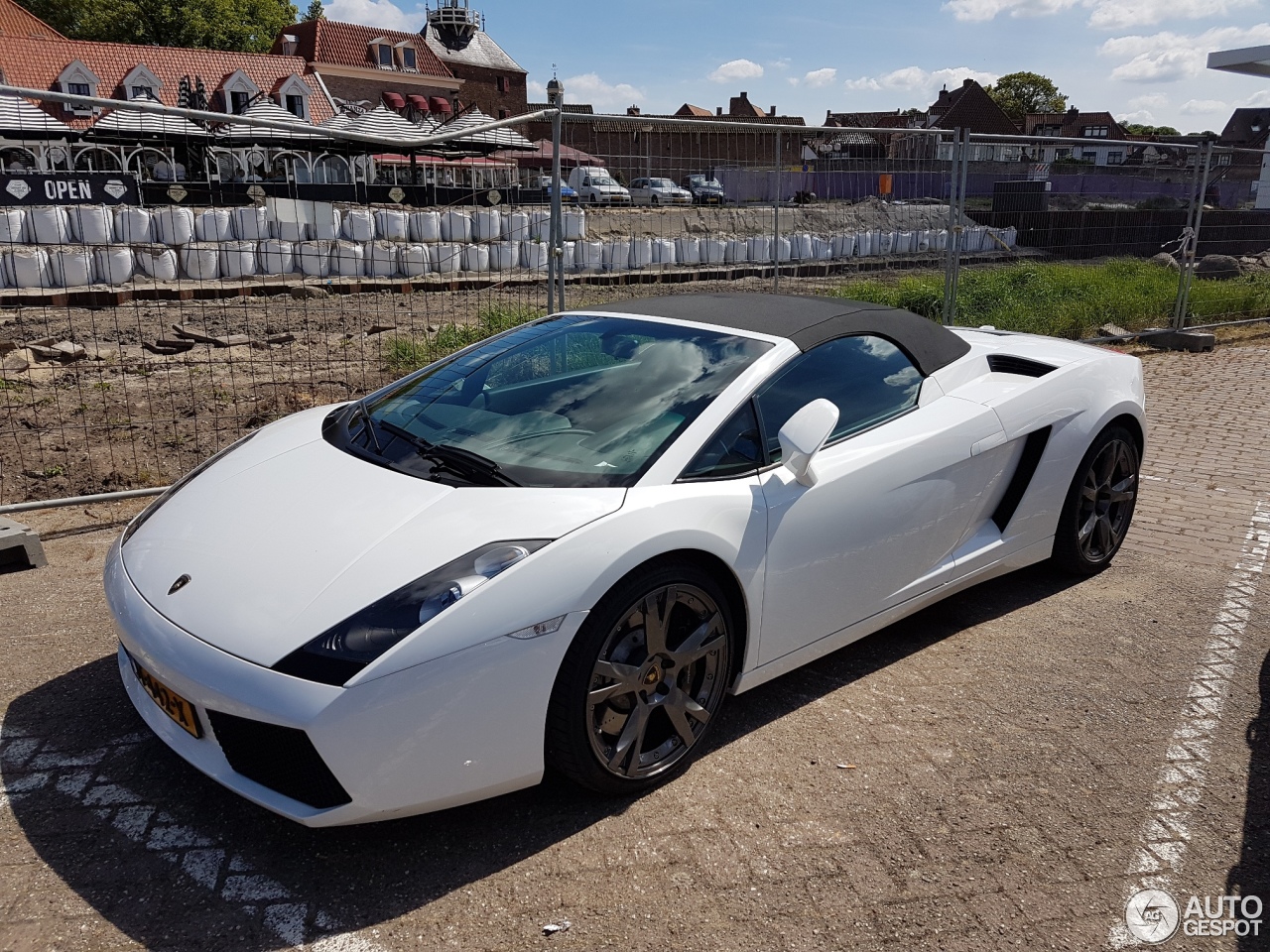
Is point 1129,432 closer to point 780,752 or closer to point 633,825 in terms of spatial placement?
point 780,752

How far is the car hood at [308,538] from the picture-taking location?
2.49 metres

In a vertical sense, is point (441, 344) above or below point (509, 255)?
below

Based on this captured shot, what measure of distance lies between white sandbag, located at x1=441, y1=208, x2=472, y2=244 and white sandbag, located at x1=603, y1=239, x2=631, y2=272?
6.77 meters

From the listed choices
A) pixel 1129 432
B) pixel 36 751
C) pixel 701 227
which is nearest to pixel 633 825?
pixel 36 751

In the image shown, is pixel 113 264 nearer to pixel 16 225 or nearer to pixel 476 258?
pixel 16 225

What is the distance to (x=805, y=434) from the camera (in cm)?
309

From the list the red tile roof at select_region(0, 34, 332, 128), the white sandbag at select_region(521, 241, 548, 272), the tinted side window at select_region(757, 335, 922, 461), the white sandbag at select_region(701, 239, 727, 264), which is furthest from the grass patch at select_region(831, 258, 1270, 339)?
the red tile roof at select_region(0, 34, 332, 128)

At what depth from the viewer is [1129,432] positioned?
182 inches

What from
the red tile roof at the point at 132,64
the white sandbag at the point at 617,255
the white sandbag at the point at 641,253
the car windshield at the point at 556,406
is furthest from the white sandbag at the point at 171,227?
the red tile roof at the point at 132,64

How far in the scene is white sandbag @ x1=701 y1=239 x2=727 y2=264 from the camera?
33.6 ft

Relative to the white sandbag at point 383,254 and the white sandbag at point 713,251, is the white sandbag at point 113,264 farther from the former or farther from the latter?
the white sandbag at point 713,251


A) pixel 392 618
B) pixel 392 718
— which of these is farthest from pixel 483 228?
pixel 392 718

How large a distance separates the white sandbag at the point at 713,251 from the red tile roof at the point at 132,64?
43.6 metres

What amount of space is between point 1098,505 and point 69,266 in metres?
17.3
